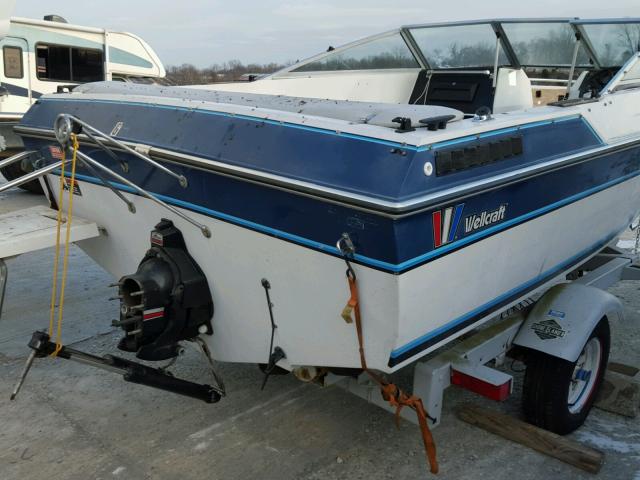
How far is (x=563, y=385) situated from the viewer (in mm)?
2867

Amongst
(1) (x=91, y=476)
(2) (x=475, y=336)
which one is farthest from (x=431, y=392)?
(1) (x=91, y=476)

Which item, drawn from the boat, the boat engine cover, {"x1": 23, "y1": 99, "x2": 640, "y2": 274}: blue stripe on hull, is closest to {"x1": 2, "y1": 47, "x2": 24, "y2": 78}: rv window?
the boat

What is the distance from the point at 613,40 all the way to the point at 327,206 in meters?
2.84

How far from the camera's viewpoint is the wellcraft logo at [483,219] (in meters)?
2.26

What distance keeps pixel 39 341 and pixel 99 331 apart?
6.03ft

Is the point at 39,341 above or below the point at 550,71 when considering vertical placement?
below

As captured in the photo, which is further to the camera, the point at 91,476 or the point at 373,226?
the point at 91,476

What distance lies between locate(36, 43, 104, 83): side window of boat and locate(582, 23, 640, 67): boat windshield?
743 centimetres

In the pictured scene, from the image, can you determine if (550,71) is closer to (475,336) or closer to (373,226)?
(475,336)

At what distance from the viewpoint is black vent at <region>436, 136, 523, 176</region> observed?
2.11 m

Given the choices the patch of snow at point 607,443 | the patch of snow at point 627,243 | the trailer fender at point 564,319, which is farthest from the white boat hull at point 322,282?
the patch of snow at point 627,243

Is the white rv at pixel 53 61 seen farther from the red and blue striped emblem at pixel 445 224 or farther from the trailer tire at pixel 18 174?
the red and blue striped emblem at pixel 445 224

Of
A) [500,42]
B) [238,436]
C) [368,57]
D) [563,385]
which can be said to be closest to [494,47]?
[500,42]

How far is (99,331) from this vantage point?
→ 13.3 feet
